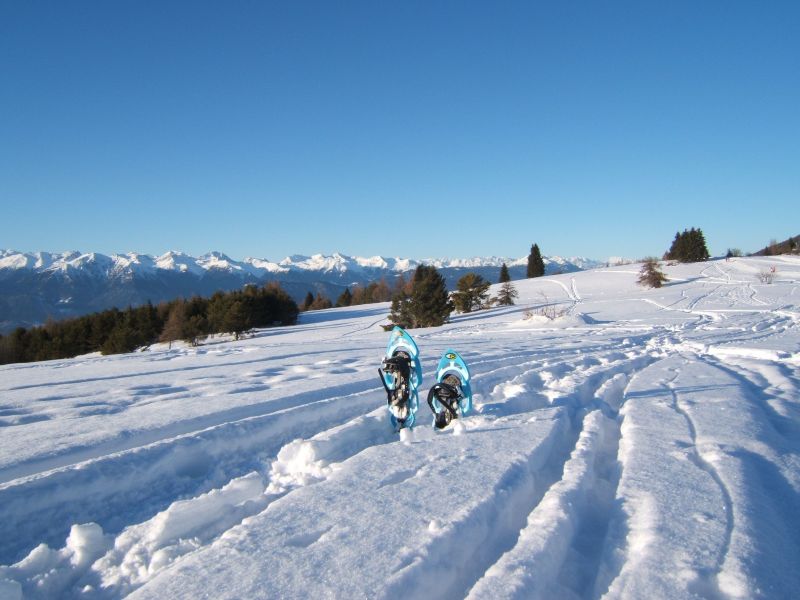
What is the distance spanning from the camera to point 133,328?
35469mm

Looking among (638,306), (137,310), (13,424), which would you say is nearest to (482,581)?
(13,424)

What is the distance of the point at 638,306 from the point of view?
92.7ft

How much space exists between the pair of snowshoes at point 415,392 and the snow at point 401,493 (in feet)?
0.63

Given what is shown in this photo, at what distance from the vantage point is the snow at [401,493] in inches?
87.5

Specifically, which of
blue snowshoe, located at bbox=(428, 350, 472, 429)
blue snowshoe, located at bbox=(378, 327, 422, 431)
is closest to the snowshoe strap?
blue snowshoe, located at bbox=(428, 350, 472, 429)

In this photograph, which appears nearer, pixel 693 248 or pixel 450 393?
pixel 450 393

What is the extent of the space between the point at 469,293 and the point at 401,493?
3607 centimetres

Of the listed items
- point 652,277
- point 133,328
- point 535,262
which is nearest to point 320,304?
point 535,262

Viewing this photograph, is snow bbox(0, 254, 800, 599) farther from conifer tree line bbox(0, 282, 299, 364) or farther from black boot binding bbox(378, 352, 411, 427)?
conifer tree line bbox(0, 282, 299, 364)

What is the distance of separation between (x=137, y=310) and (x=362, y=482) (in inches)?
1774

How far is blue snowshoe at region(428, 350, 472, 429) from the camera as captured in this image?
4.73 m

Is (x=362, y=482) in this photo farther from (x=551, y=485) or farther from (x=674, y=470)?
(x=674, y=470)

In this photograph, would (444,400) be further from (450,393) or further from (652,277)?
(652,277)

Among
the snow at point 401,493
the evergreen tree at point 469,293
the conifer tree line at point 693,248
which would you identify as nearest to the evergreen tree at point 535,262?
the conifer tree line at point 693,248
